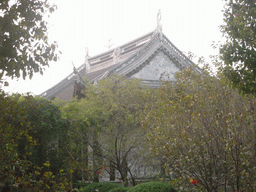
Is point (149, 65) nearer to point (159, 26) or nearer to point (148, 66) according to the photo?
point (148, 66)

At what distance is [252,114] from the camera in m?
6.20

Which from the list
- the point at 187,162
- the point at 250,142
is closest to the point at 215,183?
the point at 187,162

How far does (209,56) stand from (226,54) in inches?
74.4

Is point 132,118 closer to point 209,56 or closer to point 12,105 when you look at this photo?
point 209,56

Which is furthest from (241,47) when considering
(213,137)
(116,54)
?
(116,54)

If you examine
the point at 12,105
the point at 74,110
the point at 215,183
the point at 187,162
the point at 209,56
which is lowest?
the point at 215,183

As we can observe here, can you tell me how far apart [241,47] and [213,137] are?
2.04 metres

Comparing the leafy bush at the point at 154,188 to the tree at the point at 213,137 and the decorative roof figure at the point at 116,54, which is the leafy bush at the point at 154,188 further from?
the decorative roof figure at the point at 116,54

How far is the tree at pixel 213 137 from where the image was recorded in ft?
19.7

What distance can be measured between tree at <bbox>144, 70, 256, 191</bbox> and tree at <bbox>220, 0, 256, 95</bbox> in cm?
40

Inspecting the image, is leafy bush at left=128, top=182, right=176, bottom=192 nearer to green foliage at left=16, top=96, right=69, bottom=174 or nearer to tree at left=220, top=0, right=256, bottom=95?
tree at left=220, top=0, right=256, bottom=95

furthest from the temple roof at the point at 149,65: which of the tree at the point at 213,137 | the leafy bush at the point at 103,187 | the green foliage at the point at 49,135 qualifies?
the tree at the point at 213,137

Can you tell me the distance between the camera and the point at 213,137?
6465mm

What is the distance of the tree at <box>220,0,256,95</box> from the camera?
18.9ft
